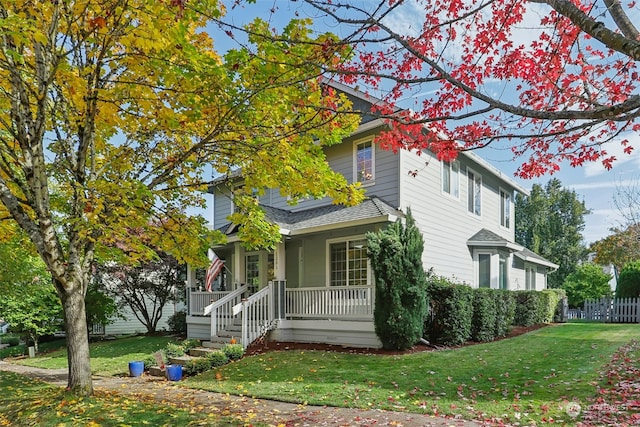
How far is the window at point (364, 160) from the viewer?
1418cm

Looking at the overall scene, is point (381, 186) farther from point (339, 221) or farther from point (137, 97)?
point (137, 97)

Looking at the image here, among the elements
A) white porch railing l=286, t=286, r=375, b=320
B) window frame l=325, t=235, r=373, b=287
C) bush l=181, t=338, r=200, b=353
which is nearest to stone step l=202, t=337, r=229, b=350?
bush l=181, t=338, r=200, b=353

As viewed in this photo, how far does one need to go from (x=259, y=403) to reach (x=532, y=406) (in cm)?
418

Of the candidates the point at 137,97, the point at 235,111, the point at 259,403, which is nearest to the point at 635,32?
the point at 235,111

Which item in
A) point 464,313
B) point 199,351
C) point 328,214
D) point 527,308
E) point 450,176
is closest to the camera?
point 464,313

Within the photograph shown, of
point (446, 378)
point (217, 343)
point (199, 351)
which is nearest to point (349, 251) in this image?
point (217, 343)

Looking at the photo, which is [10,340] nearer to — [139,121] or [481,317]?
[139,121]

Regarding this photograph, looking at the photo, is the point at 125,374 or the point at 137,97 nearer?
the point at 137,97

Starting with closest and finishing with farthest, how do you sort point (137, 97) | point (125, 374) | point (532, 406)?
point (532, 406)
point (137, 97)
point (125, 374)

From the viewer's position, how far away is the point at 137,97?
713cm

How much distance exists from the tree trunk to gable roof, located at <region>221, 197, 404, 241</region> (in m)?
6.68

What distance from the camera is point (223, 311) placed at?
14383 millimetres

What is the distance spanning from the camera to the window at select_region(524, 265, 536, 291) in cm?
2231

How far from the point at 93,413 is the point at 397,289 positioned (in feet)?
23.1
